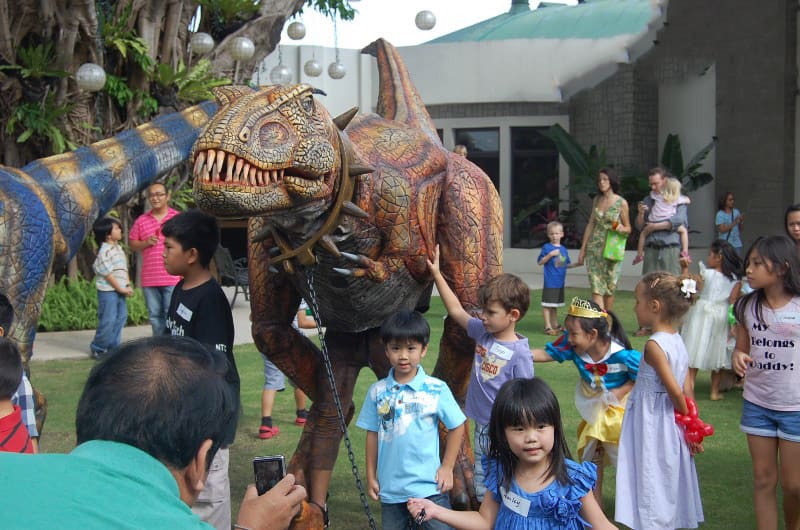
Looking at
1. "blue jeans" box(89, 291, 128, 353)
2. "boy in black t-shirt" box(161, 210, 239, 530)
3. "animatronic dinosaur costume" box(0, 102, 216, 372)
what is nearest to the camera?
"boy in black t-shirt" box(161, 210, 239, 530)

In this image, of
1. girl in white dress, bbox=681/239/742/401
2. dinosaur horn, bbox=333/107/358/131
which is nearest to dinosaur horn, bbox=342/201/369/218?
dinosaur horn, bbox=333/107/358/131

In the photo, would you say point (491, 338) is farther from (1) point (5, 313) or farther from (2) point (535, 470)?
(1) point (5, 313)

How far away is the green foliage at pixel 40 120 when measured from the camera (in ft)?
35.5

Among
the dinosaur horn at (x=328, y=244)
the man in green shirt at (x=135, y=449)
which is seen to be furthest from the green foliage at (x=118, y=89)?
the man in green shirt at (x=135, y=449)

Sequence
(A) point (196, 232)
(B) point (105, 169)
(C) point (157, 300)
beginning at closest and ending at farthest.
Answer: (A) point (196, 232) → (B) point (105, 169) → (C) point (157, 300)

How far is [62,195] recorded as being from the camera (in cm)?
532

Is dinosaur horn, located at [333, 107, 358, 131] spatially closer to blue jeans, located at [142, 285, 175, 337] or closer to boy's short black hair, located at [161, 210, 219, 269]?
boy's short black hair, located at [161, 210, 219, 269]

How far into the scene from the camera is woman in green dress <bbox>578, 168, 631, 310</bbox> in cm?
959

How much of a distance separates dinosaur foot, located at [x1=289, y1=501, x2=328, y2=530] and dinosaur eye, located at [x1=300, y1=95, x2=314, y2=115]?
1518mm

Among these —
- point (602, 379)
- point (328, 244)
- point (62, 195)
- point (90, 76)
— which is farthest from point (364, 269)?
point (90, 76)

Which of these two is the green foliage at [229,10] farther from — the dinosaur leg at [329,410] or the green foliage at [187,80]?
the dinosaur leg at [329,410]

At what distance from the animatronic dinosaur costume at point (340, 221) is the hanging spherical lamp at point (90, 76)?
619cm

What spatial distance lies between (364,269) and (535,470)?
1.17m

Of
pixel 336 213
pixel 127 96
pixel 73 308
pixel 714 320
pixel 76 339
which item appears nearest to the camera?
pixel 336 213
